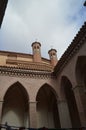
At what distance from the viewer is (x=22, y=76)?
40.4 ft

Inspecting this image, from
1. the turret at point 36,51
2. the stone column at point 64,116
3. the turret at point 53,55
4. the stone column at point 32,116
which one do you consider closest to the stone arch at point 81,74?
the stone column at point 64,116

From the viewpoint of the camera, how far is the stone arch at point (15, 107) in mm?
13141

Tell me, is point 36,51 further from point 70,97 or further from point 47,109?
point 70,97

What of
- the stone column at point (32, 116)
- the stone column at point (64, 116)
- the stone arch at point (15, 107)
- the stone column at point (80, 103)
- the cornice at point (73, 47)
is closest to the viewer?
the stone column at point (80, 103)

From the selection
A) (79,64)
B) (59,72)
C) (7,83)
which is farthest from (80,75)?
(7,83)

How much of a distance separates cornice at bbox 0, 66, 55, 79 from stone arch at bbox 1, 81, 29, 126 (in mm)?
1245

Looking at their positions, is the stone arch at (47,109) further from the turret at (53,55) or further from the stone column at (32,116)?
the turret at (53,55)

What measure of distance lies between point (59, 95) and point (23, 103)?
10.9 feet

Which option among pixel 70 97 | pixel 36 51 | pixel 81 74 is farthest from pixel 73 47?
pixel 36 51

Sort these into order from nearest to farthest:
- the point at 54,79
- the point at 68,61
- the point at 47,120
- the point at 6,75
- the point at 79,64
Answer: the point at 79,64 < the point at 68,61 < the point at 6,75 < the point at 54,79 < the point at 47,120

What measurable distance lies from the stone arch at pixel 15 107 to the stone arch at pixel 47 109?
3.57 feet

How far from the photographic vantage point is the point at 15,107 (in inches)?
542

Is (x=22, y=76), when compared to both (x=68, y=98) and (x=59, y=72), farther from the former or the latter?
(x=68, y=98)

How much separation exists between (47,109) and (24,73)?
380 cm
